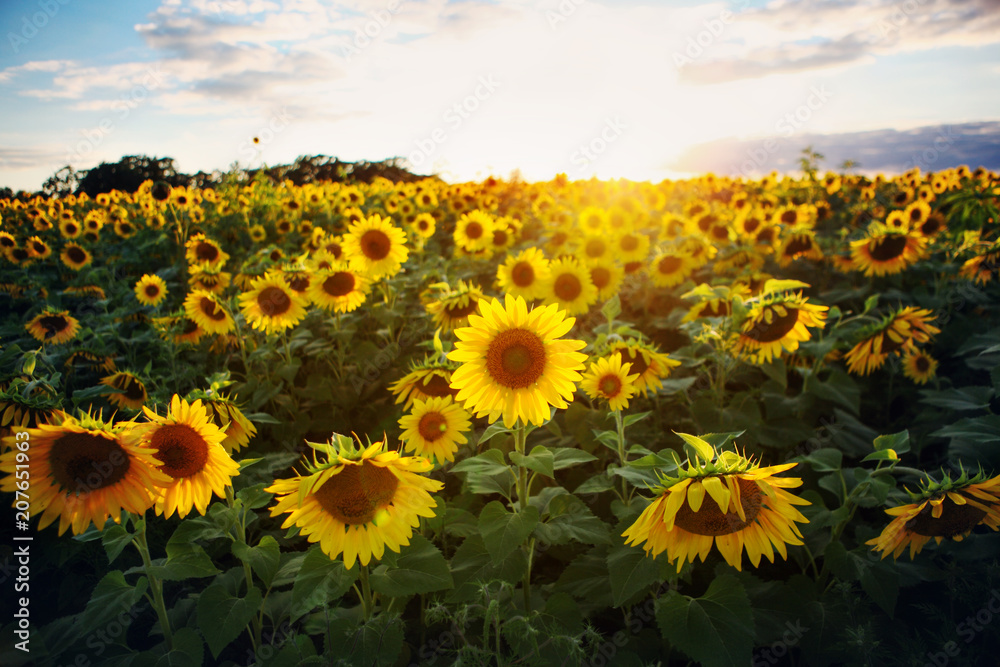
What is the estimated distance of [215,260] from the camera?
19.4 ft

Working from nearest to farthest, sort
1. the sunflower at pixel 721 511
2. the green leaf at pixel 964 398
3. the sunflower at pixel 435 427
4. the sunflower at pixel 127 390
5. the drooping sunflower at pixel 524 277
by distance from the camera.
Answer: the sunflower at pixel 721 511 → the sunflower at pixel 435 427 → the green leaf at pixel 964 398 → the sunflower at pixel 127 390 → the drooping sunflower at pixel 524 277

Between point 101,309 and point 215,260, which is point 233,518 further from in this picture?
point 101,309

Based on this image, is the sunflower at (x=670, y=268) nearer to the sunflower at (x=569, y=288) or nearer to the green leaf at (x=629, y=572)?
the sunflower at (x=569, y=288)

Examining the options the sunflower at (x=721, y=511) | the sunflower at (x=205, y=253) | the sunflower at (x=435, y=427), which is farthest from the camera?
the sunflower at (x=205, y=253)

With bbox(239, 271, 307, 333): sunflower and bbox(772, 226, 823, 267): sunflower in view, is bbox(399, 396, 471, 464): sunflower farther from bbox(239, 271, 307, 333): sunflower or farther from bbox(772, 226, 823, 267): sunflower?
bbox(772, 226, 823, 267): sunflower

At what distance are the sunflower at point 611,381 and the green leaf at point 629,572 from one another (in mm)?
939

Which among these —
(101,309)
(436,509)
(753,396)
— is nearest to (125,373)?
(436,509)

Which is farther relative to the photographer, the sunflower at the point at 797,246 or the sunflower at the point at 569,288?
the sunflower at the point at 797,246

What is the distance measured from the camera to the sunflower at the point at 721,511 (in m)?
1.61

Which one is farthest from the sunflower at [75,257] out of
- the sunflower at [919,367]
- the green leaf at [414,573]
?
the sunflower at [919,367]

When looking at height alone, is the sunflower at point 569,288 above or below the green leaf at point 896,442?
above

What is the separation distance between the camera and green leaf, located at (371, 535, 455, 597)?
1945mm

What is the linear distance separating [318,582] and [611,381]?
70.9 inches

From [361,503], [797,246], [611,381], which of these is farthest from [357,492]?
[797,246]
